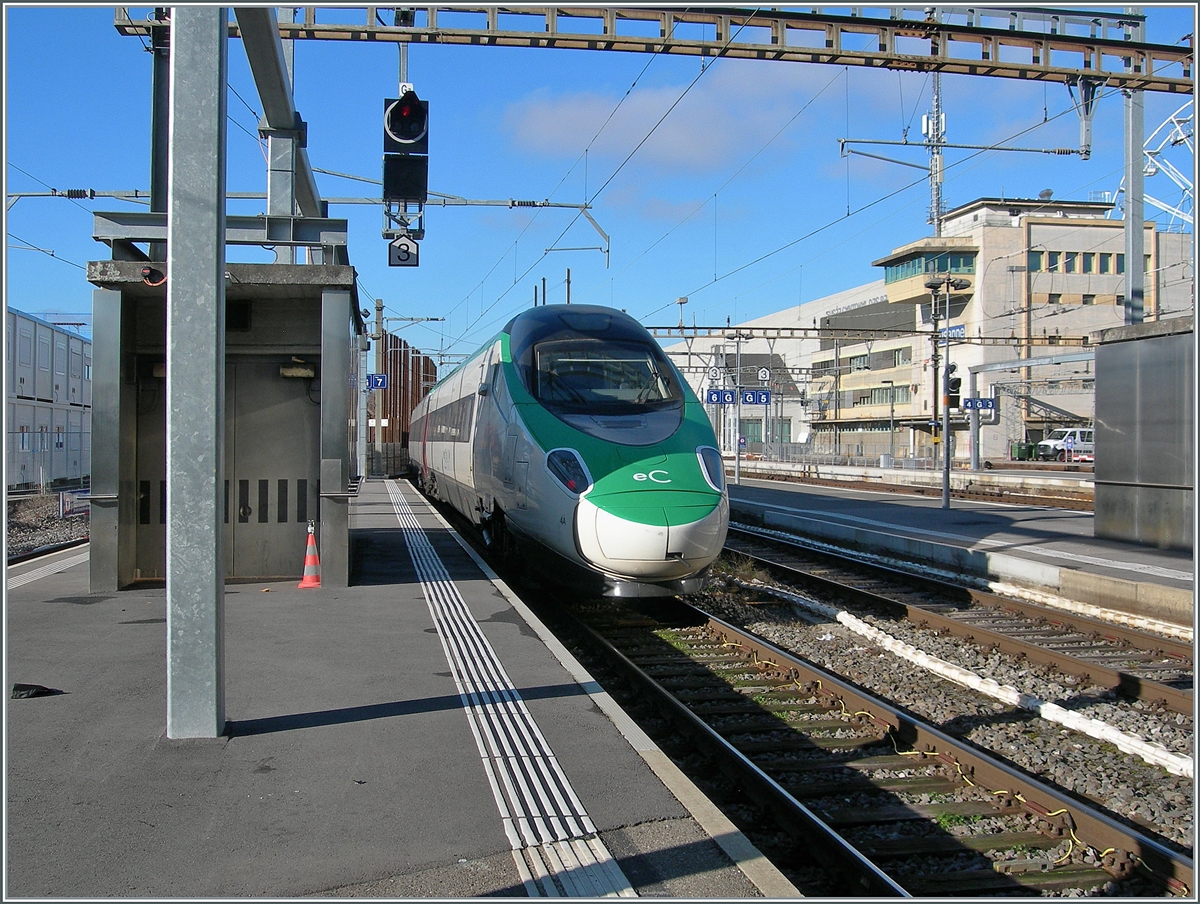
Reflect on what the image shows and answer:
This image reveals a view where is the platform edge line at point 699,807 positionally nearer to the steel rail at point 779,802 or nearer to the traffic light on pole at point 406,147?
the steel rail at point 779,802

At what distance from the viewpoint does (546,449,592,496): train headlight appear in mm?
8641

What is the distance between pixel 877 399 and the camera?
217 feet

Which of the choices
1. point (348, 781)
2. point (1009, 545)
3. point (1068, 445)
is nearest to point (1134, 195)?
point (1009, 545)

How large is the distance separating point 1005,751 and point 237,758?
4868 millimetres

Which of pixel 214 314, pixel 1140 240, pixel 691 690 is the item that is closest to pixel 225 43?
pixel 214 314

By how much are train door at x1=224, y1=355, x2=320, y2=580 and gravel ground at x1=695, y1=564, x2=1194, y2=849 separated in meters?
5.36

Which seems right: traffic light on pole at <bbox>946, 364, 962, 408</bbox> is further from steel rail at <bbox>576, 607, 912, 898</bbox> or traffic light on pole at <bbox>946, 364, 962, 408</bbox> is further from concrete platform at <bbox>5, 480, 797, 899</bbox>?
concrete platform at <bbox>5, 480, 797, 899</bbox>

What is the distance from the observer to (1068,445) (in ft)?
160

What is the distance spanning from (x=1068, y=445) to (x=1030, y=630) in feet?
144

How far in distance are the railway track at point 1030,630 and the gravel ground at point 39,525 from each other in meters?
13.7

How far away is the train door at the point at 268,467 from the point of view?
10727 mm

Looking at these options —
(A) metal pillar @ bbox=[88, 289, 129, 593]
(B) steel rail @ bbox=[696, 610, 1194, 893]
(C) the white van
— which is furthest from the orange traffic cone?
(C) the white van

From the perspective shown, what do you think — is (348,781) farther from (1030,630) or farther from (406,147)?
(406,147)

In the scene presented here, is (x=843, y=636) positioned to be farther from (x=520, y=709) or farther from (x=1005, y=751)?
(x=520, y=709)
